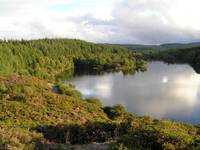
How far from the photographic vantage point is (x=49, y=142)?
47.3ft

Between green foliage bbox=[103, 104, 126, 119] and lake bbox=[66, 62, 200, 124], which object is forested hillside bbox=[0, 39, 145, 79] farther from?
green foliage bbox=[103, 104, 126, 119]

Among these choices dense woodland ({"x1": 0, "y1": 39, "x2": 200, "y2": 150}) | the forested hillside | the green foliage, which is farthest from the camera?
the forested hillside

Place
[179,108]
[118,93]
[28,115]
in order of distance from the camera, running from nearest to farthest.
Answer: [28,115], [179,108], [118,93]

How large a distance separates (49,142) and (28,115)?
85.4ft

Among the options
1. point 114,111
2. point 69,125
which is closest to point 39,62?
point 114,111

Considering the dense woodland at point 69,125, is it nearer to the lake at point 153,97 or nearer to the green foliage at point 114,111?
the green foliage at point 114,111

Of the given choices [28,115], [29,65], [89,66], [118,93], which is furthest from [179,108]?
[89,66]

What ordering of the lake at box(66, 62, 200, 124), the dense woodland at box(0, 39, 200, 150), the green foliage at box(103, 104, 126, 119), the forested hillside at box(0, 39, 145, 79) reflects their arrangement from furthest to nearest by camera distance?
the forested hillside at box(0, 39, 145, 79), the lake at box(66, 62, 200, 124), the green foliage at box(103, 104, 126, 119), the dense woodland at box(0, 39, 200, 150)

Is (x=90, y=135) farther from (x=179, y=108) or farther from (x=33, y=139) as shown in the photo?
(x=179, y=108)

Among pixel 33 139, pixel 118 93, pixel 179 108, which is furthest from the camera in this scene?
pixel 118 93

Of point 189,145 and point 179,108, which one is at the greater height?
point 189,145

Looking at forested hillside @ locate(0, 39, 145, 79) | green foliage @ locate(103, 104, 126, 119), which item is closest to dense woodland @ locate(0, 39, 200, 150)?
green foliage @ locate(103, 104, 126, 119)

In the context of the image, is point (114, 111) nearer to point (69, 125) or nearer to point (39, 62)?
point (69, 125)

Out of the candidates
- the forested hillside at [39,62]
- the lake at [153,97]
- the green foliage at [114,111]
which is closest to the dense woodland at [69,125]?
the green foliage at [114,111]
